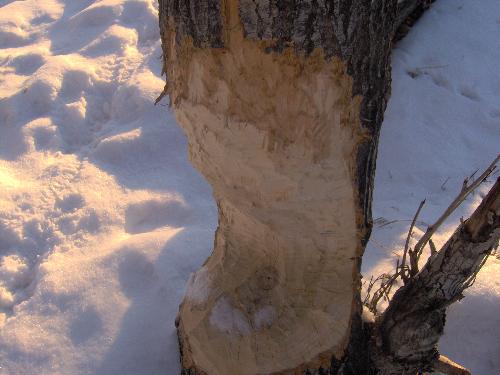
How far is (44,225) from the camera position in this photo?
1.84 m

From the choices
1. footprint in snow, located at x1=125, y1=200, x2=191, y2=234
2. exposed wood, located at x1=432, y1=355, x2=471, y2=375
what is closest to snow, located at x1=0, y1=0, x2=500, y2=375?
footprint in snow, located at x1=125, y1=200, x2=191, y2=234

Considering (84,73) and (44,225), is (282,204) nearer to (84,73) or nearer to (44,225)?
(44,225)

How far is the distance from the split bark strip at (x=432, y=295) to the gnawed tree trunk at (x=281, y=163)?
0.28 ft

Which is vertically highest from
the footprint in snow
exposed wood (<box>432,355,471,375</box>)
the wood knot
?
the wood knot

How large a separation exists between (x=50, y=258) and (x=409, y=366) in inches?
46.8

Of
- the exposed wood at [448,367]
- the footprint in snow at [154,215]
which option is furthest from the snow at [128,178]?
the exposed wood at [448,367]

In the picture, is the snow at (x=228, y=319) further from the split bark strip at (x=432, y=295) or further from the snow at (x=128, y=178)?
the split bark strip at (x=432, y=295)

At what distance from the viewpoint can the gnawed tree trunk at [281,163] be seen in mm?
856

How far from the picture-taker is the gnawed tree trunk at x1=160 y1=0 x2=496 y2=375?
2.81ft

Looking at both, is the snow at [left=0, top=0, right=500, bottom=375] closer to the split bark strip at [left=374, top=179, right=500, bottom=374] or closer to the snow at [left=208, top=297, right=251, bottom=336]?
the snow at [left=208, top=297, right=251, bottom=336]

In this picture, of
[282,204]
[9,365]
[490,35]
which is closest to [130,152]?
[9,365]

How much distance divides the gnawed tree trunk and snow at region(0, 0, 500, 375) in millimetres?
72

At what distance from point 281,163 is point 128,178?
1237mm

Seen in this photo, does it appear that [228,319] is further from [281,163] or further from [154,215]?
[154,215]
